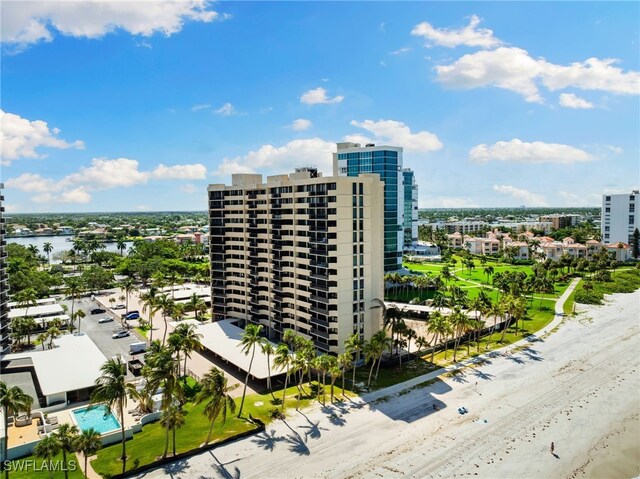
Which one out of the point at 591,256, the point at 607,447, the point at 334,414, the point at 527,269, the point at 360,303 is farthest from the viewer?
the point at 591,256

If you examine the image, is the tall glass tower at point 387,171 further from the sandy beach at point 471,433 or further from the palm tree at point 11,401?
the palm tree at point 11,401

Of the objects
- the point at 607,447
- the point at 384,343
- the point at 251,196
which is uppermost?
the point at 251,196

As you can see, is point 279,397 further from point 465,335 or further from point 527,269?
point 527,269

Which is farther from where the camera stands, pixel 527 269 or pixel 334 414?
pixel 527 269

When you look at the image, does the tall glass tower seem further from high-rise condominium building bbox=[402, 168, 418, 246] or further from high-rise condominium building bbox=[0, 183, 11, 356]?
high-rise condominium building bbox=[0, 183, 11, 356]

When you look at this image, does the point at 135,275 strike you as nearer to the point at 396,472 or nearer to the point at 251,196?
the point at 251,196

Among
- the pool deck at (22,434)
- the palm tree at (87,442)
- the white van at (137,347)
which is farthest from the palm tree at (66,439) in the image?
the white van at (137,347)

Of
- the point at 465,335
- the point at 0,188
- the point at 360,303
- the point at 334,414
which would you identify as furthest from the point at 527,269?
the point at 0,188

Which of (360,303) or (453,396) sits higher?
(360,303)

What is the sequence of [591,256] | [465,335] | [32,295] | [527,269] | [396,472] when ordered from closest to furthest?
[396,472], [465,335], [32,295], [527,269], [591,256]
